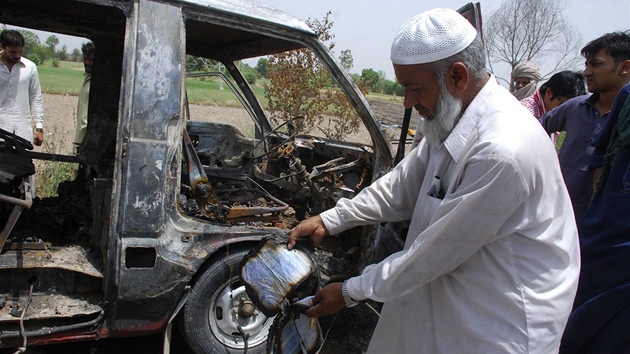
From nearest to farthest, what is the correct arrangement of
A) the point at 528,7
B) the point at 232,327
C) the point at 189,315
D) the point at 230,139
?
the point at 189,315, the point at 232,327, the point at 230,139, the point at 528,7

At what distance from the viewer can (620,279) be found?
219cm

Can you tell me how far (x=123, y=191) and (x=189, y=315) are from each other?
803mm

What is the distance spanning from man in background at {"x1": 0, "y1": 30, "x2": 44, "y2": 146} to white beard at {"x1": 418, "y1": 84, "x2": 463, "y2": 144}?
15.1 feet

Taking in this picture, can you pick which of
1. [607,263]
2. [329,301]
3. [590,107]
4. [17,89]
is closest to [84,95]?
[17,89]

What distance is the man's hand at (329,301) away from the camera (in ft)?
5.86

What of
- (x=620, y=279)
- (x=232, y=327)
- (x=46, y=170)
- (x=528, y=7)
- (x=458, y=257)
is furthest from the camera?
(x=528, y=7)

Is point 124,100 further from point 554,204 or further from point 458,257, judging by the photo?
point 554,204

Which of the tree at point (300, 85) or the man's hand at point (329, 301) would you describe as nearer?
the man's hand at point (329, 301)

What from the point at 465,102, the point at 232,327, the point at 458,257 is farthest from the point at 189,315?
the point at 465,102

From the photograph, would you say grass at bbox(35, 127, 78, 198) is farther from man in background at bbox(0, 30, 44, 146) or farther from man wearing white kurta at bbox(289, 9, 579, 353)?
man wearing white kurta at bbox(289, 9, 579, 353)

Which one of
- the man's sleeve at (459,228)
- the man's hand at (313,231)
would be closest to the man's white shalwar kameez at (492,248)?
the man's sleeve at (459,228)

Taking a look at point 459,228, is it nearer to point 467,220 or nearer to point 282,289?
point 467,220

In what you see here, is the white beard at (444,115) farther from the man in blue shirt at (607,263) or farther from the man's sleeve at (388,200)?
the man in blue shirt at (607,263)

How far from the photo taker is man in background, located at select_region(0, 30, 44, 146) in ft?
16.0
